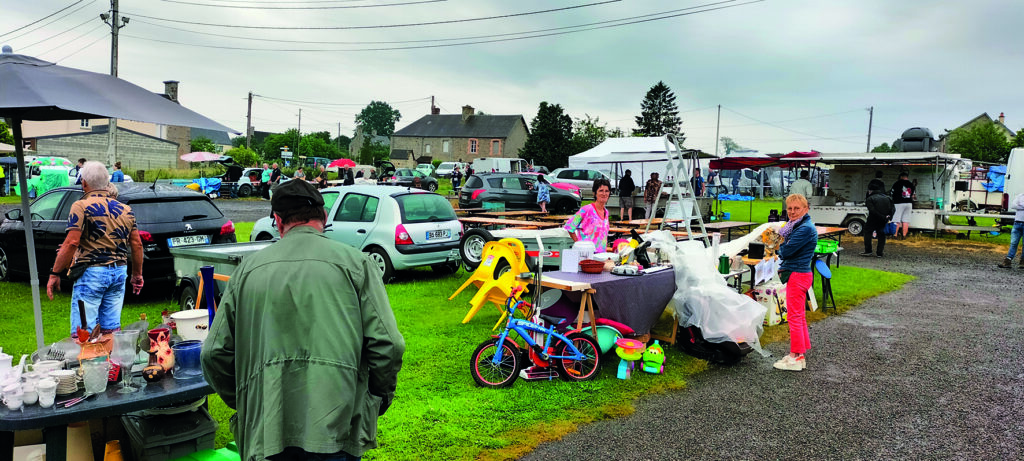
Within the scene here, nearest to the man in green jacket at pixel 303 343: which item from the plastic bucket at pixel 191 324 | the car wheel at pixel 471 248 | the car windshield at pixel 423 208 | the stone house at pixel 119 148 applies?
the plastic bucket at pixel 191 324

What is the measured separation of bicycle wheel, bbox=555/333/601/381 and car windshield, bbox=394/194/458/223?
442 centimetres

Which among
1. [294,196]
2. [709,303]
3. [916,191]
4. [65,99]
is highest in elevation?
[916,191]

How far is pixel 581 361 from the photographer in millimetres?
5586

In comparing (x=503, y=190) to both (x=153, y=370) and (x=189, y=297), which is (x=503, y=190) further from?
(x=153, y=370)

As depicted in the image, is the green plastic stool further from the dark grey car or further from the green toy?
the dark grey car

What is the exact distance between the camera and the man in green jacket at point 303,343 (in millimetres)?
2145

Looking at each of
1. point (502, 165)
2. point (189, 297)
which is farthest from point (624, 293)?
point (502, 165)

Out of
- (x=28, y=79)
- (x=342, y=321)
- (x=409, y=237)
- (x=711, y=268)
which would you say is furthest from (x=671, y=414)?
(x=409, y=237)

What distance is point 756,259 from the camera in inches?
333

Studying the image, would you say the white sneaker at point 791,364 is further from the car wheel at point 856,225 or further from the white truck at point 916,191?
the car wheel at point 856,225

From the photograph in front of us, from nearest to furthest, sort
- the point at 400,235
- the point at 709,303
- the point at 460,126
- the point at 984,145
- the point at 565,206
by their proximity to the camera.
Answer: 1. the point at 709,303
2. the point at 400,235
3. the point at 565,206
4. the point at 984,145
5. the point at 460,126

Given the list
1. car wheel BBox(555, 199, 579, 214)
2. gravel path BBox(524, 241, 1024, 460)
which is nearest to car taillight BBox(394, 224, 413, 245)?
gravel path BBox(524, 241, 1024, 460)

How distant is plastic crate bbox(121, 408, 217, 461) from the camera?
3152mm

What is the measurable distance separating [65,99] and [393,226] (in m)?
5.82
